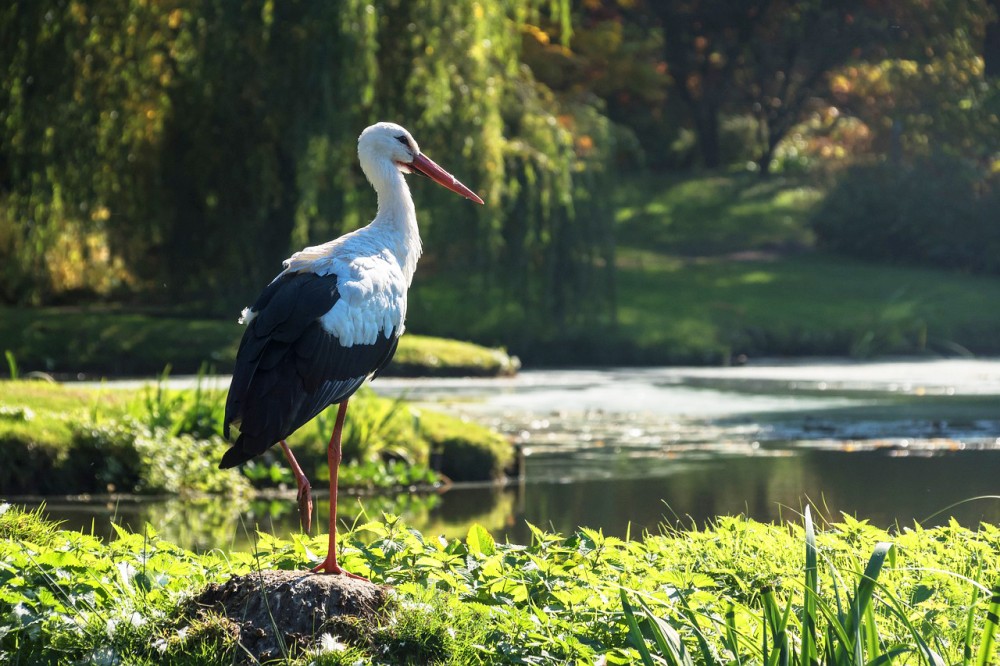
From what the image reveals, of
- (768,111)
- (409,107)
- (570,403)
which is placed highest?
(768,111)

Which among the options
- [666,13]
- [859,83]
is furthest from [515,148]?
[859,83]

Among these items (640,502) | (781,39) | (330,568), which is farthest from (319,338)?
(781,39)

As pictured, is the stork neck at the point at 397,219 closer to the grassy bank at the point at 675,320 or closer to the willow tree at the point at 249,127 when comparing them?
the willow tree at the point at 249,127

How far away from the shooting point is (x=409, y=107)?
15383mm

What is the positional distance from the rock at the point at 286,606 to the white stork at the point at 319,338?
8.2 inches

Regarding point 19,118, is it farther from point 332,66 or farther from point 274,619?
point 274,619

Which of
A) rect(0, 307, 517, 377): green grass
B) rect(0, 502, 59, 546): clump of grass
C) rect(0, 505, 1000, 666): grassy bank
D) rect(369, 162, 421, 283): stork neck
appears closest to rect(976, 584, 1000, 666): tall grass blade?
rect(0, 505, 1000, 666): grassy bank

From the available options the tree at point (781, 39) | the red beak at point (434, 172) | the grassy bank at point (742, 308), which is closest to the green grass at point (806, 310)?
the grassy bank at point (742, 308)

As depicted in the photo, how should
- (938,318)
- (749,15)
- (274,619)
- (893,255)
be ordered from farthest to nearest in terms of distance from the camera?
(749,15) < (893,255) < (938,318) < (274,619)

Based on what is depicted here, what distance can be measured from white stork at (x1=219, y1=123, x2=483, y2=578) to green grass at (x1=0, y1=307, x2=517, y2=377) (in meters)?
10.1

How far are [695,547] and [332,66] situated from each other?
9737 mm

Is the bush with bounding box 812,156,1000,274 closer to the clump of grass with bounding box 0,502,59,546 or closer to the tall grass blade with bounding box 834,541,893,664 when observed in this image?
the clump of grass with bounding box 0,502,59,546

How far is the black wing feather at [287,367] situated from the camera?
481cm

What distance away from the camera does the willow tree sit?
14406 millimetres
